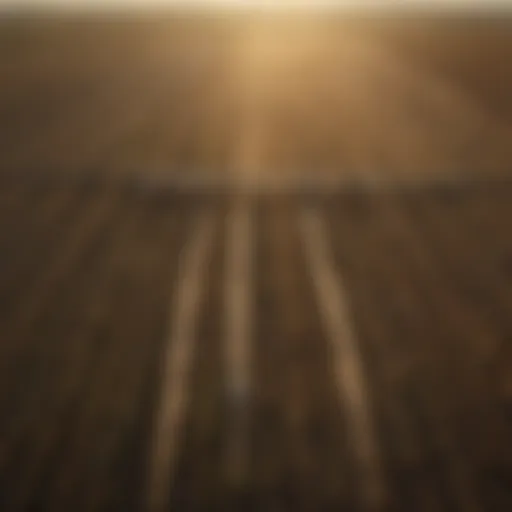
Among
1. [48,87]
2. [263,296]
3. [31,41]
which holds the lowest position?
[263,296]

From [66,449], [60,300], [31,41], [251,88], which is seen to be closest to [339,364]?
[66,449]

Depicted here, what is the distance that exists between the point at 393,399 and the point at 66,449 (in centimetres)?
125

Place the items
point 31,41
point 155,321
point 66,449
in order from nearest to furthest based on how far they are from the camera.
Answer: point 66,449 < point 155,321 < point 31,41

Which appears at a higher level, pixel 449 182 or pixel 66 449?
pixel 449 182

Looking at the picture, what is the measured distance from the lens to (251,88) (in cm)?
1249

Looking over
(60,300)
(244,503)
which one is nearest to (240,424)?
(244,503)

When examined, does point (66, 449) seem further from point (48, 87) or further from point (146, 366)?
point (48, 87)

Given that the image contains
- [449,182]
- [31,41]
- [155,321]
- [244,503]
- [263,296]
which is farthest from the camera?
[31,41]

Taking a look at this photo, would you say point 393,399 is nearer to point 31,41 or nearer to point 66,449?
point 66,449

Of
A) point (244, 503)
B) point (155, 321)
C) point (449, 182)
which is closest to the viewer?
point (244, 503)

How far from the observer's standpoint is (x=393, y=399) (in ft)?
11.5

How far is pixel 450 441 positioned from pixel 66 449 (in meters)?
1.35

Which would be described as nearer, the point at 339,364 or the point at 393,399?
the point at 393,399

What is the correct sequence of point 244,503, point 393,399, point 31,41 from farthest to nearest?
1. point 31,41
2. point 393,399
3. point 244,503
